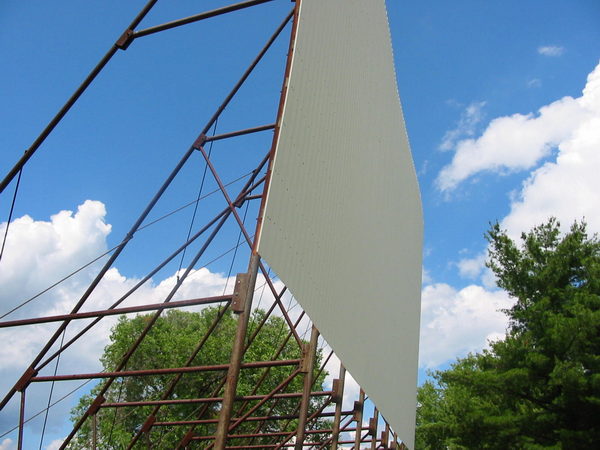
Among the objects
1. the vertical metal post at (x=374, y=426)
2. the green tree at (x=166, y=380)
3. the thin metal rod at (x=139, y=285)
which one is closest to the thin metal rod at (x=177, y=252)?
the thin metal rod at (x=139, y=285)

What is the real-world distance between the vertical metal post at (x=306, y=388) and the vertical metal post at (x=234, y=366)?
235 cm

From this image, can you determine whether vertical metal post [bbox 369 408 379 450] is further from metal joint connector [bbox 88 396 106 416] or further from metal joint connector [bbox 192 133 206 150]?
metal joint connector [bbox 192 133 206 150]

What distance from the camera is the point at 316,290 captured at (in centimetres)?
485

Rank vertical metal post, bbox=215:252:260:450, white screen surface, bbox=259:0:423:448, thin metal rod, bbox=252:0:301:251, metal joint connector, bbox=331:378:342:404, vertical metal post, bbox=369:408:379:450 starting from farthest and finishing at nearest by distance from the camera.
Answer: vertical metal post, bbox=369:408:379:450, metal joint connector, bbox=331:378:342:404, white screen surface, bbox=259:0:423:448, thin metal rod, bbox=252:0:301:251, vertical metal post, bbox=215:252:260:450

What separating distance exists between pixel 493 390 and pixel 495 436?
1158 mm

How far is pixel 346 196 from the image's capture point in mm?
6020

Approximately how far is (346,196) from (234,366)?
2.58 meters

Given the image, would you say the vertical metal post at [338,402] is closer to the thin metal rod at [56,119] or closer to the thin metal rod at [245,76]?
the thin metal rod at [245,76]

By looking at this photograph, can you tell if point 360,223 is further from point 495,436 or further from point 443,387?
point 443,387

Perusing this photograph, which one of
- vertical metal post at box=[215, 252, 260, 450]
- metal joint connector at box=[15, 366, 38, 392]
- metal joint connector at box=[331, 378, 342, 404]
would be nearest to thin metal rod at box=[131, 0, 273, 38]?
vertical metal post at box=[215, 252, 260, 450]

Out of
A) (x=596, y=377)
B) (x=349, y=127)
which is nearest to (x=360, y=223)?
(x=349, y=127)

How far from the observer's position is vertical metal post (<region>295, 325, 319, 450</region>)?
20.5 ft

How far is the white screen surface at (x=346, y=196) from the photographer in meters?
4.62

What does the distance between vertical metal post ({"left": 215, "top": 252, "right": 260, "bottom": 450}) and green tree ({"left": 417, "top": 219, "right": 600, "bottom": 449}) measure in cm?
1084
